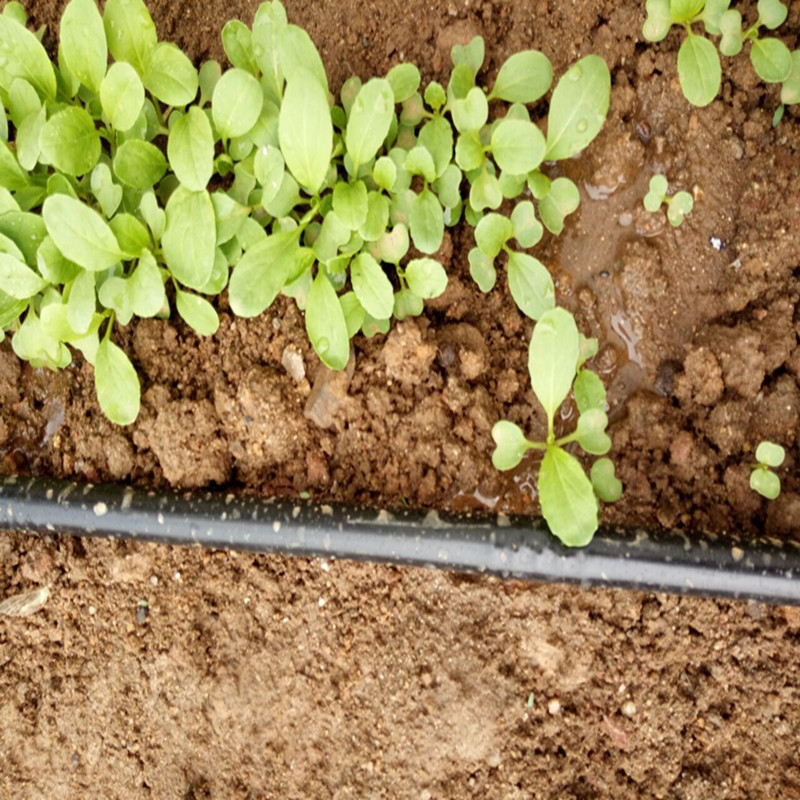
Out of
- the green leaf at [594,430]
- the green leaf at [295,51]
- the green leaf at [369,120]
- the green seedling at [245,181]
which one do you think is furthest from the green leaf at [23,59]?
A: the green leaf at [594,430]

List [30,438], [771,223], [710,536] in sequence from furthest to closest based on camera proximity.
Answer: [30,438] → [771,223] → [710,536]

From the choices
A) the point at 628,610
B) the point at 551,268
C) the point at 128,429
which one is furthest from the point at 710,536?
the point at 128,429

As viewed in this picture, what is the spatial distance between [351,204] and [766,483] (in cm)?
85

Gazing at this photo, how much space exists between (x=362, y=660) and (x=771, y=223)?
1102 mm

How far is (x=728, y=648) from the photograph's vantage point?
1429 millimetres

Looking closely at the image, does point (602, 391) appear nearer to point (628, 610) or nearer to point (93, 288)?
point (628, 610)

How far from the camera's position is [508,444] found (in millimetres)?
1337

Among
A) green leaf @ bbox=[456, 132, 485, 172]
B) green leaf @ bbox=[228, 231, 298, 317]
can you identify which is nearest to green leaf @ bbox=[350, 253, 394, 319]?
green leaf @ bbox=[228, 231, 298, 317]

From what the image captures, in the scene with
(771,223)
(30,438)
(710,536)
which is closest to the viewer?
(710,536)

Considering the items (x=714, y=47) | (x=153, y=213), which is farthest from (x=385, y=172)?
(x=714, y=47)

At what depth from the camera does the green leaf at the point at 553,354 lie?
127cm

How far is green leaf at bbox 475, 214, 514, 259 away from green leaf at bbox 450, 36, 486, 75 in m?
0.29

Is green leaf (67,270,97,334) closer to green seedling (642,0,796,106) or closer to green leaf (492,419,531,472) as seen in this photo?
green leaf (492,419,531,472)

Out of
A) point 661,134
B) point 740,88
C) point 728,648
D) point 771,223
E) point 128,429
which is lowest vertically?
point 728,648
